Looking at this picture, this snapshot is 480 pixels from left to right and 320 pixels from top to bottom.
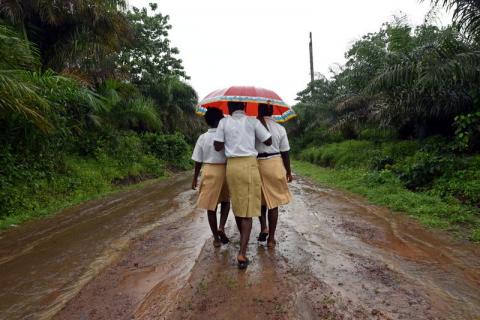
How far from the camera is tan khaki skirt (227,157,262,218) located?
387 centimetres

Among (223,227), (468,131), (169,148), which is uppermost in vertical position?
(468,131)

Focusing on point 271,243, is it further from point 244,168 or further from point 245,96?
point 245,96

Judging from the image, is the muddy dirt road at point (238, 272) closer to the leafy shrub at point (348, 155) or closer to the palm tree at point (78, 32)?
the palm tree at point (78, 32)

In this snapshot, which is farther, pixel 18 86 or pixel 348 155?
pixel 348 155

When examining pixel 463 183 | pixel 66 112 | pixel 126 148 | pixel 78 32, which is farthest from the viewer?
pixel 126 148

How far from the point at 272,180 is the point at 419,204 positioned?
3.69 m

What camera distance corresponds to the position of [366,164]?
480 inches

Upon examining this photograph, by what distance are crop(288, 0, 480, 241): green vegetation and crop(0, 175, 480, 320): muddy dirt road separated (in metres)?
1.27

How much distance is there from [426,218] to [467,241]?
43.3 inches

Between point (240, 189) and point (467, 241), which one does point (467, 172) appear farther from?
point (240, 189)

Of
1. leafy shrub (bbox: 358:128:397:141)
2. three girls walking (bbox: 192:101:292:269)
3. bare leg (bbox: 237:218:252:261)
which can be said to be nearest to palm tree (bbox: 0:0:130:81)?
three girls walking (bbox: 192:101:292:269)

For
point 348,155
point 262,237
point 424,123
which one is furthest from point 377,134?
point 262,237

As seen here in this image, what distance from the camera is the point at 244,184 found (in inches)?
153

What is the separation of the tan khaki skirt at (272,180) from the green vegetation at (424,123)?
2.66m
